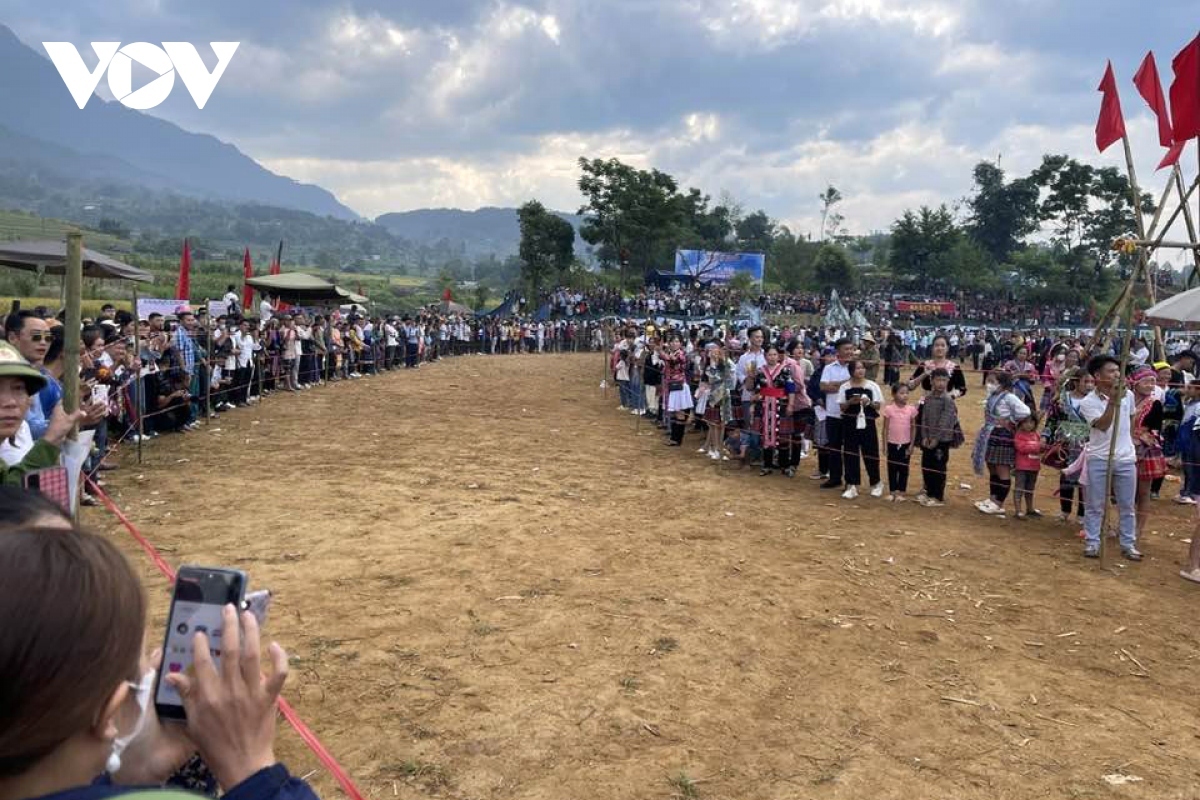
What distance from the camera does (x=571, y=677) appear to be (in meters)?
4.15

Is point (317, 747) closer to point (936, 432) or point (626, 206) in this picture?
point (936, 432)

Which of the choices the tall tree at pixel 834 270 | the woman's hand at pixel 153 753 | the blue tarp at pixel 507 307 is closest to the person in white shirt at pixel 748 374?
the woman's hand at pixel 153 753

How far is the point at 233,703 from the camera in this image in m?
1.17

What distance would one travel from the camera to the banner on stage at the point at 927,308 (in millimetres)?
43062

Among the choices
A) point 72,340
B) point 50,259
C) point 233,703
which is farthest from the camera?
point 50,259

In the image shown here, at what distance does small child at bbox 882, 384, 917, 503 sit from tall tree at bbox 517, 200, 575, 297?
36718 millimetres

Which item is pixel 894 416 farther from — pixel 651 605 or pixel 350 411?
pixel 350 411

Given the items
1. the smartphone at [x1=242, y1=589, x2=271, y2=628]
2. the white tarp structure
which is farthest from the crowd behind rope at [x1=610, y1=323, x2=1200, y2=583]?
the white tarp structure

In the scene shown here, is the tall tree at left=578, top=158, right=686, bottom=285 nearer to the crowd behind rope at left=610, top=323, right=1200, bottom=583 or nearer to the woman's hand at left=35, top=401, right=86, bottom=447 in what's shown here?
the crowd behind rope at left=610, top=323, right=1200, bottom=583

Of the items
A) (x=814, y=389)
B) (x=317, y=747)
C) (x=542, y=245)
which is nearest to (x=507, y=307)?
(x=542, y=245)

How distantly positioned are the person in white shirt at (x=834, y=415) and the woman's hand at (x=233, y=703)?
8363mm

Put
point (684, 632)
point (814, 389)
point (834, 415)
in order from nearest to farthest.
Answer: point (684, 632) < point (834, 415) < point (814, 389)

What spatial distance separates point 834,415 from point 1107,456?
3.06 meters

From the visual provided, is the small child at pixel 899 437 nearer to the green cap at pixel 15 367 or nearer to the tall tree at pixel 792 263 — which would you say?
the green cap at pixel 15 367
